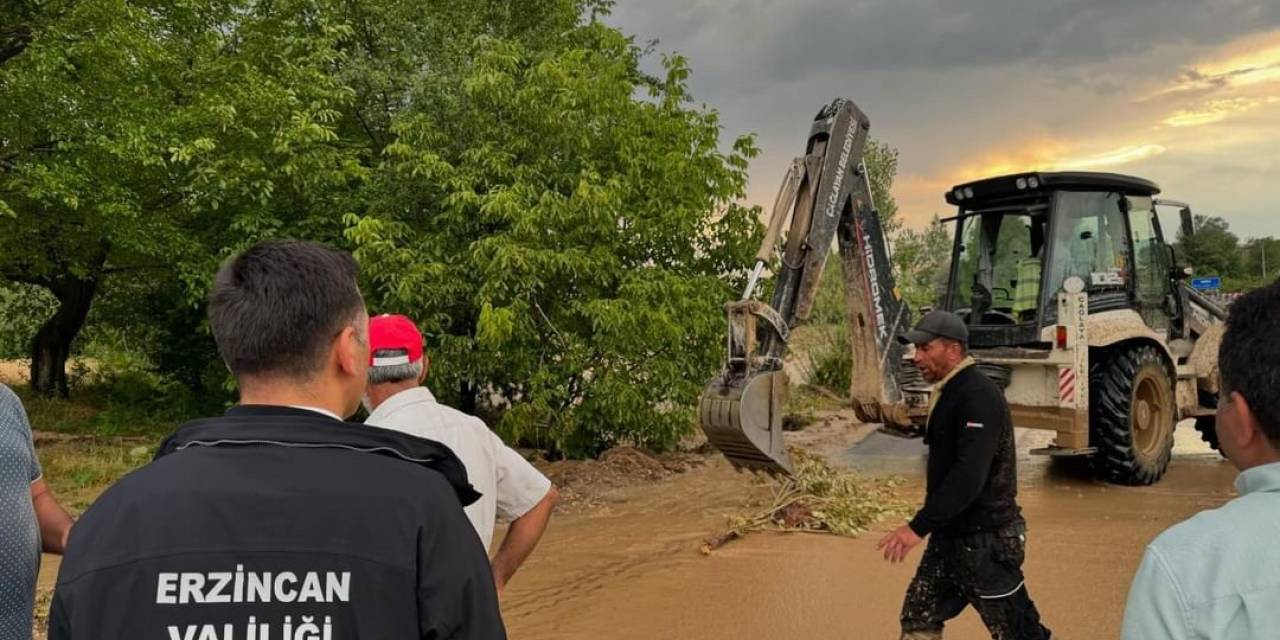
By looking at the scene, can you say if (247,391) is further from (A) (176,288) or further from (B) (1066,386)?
(A) (176,288)

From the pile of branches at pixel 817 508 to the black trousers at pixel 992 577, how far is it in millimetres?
3200

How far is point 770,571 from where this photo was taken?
22.1 ft

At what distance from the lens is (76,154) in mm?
9859

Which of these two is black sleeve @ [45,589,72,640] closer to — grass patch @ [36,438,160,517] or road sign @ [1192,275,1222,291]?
grass patch @ [36,438,160,517]

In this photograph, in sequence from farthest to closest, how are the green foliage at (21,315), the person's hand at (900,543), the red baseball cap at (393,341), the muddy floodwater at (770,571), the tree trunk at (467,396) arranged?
the green foliage at (21,315), the tree trunk at (467,396), the muddy floodwater at (770,571), the person's hand at (900,543), the red baseball cap at (393,341)

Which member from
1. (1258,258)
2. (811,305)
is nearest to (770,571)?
(811,305)

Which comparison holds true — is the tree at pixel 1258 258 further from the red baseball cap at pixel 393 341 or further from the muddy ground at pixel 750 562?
the red baseball cap at pixel 393 341

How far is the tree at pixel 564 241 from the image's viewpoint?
924cm

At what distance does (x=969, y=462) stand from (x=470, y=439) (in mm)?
2381

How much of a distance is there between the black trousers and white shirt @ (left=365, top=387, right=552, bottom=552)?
2220 millimetres

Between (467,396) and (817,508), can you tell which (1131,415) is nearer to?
(817,508)

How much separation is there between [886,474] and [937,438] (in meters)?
6.68

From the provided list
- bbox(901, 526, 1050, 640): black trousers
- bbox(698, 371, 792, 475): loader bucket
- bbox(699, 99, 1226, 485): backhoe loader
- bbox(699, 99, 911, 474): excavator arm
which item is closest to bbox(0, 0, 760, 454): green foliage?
bbox(699, 99, 1226, 485): backhoe loader

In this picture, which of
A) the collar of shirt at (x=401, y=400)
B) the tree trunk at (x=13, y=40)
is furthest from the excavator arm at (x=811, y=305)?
the tree trunk at (x=13, y=40)
